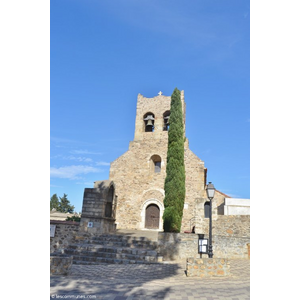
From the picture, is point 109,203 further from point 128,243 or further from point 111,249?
point 111,249

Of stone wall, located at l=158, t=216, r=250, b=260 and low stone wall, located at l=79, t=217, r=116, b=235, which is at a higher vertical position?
low stone wall, located at l=79, t=217, r=116, b=235

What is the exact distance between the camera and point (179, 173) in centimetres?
1368

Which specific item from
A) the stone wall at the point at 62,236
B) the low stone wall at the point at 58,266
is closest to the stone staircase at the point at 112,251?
the stone wall at the point at 62,236

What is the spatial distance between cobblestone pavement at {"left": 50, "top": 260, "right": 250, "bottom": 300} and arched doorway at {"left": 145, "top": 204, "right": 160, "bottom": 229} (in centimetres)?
1014

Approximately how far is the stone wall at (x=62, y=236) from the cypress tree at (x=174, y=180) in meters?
4.37

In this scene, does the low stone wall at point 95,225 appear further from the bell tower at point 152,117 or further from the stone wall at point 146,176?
the bell tower at point 152,117

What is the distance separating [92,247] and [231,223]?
23.4 feet

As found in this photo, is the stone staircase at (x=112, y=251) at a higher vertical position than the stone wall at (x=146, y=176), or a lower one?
lower

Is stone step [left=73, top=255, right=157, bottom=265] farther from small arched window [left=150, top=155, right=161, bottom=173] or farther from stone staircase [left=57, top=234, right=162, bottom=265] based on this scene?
small arched window [left=150, top=155, right=161, bottom=173]

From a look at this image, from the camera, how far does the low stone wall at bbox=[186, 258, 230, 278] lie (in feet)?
21.4

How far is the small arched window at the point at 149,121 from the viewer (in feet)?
65.6

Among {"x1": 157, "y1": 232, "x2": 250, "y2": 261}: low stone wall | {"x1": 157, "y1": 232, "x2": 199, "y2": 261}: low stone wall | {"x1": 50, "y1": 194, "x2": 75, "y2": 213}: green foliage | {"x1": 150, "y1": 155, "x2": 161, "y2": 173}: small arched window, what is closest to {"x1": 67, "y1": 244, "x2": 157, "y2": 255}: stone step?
{"x1": 157, "y1": 232, "x2": 199, "y2": 261}: low stone wall
